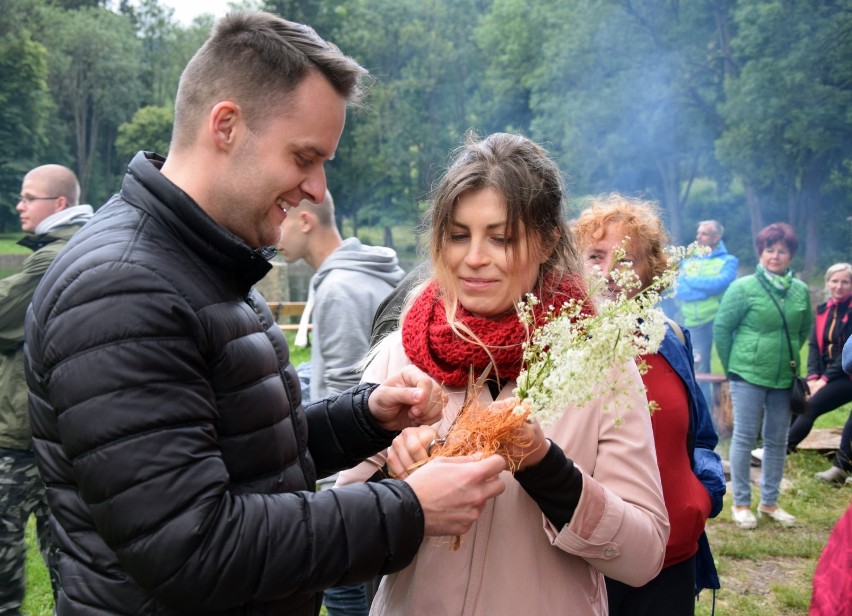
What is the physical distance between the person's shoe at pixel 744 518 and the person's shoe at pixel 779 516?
205 mm

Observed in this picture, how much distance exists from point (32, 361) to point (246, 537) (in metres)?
0.57

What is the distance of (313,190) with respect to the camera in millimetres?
1818

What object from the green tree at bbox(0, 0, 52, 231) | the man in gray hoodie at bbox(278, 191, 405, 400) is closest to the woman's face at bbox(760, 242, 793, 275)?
the man in gray hoodie at bbox(278, 191, 405, 400)

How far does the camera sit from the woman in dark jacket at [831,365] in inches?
315

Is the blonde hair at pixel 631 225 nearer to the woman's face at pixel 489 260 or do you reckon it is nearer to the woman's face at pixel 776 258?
the woman's face at pixel 489 260

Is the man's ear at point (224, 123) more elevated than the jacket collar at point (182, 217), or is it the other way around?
the man's ear at point (224, 123)

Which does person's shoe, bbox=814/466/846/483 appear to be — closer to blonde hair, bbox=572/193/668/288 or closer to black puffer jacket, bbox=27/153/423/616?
blonde hair, bbox=572/193/668/288

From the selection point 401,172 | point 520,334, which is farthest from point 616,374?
point 401,172

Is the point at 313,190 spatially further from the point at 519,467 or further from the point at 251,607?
the point at 251,607

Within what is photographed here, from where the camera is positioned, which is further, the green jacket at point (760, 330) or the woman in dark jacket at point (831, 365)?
the woman in dark jacket at point (831, 365)

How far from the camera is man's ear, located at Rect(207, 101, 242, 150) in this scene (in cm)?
168

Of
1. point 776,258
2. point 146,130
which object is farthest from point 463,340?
point 146,130

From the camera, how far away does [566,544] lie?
196cm

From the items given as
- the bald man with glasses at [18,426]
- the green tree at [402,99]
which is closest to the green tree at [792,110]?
the green tree at [402,99]
